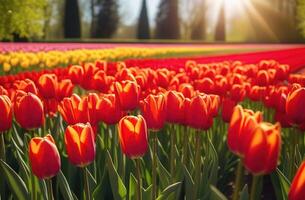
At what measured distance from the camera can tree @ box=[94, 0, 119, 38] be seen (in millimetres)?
49344

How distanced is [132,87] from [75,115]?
40cm

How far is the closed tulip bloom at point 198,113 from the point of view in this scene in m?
2.13

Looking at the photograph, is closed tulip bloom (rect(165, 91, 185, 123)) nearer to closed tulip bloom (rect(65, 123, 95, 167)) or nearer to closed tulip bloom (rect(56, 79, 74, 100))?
closed tulip bloom (rect(65, 123, 95, 167))

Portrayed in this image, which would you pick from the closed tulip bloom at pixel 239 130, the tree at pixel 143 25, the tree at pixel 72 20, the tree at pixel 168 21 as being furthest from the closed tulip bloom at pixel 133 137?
the tree at pixel 168 21

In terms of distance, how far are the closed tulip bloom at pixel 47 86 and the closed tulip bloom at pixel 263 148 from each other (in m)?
2.01

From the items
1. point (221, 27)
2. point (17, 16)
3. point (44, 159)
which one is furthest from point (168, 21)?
point (44, 159)

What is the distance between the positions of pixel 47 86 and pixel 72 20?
119 ft

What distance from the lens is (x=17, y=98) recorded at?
2.58 meters

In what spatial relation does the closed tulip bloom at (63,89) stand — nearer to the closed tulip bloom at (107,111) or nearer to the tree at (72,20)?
the closed tulip bloom at (107,111)

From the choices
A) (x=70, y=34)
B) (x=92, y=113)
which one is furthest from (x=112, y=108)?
(x=70, y=34)

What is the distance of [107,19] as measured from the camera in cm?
4956

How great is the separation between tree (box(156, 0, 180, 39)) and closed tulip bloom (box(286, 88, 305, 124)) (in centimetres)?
4666

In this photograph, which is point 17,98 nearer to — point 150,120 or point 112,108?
point 112,108

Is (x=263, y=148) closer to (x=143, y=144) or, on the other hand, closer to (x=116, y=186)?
(x=143, y=144)
